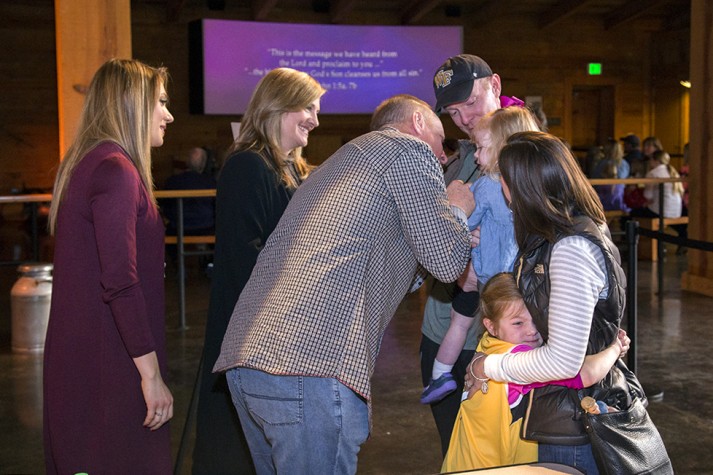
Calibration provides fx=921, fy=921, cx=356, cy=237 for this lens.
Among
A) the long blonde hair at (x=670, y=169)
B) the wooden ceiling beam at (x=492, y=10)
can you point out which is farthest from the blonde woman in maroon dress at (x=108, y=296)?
the wooden ceiling beam at (x=492, y=10)

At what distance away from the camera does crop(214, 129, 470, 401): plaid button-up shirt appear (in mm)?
1888

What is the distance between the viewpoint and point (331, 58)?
14.1 m

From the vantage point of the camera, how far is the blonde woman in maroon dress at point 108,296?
7.41 feet

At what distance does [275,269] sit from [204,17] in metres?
12.4

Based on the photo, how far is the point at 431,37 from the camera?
47.8 ft

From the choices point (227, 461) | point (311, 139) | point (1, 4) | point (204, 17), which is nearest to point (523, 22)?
point (311, 139)

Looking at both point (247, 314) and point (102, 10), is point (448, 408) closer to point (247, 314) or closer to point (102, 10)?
point (247, 314)

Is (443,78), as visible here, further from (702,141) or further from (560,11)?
(560,11)

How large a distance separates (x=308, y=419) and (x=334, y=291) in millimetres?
277

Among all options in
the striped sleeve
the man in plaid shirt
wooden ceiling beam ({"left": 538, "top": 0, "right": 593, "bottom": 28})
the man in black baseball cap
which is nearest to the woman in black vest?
the striped sleeve

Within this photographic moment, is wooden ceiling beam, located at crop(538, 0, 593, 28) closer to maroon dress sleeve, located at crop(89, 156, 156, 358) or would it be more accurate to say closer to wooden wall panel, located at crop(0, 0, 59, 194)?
wooden wall panel, located at crop(0, 0, 59, 194)

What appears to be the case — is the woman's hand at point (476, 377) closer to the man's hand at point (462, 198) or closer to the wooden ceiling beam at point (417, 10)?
the man's hand at point (462, 198)

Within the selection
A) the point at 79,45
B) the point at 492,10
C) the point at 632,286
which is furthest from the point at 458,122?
the point at 492,10

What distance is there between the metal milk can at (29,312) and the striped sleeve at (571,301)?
482cm
